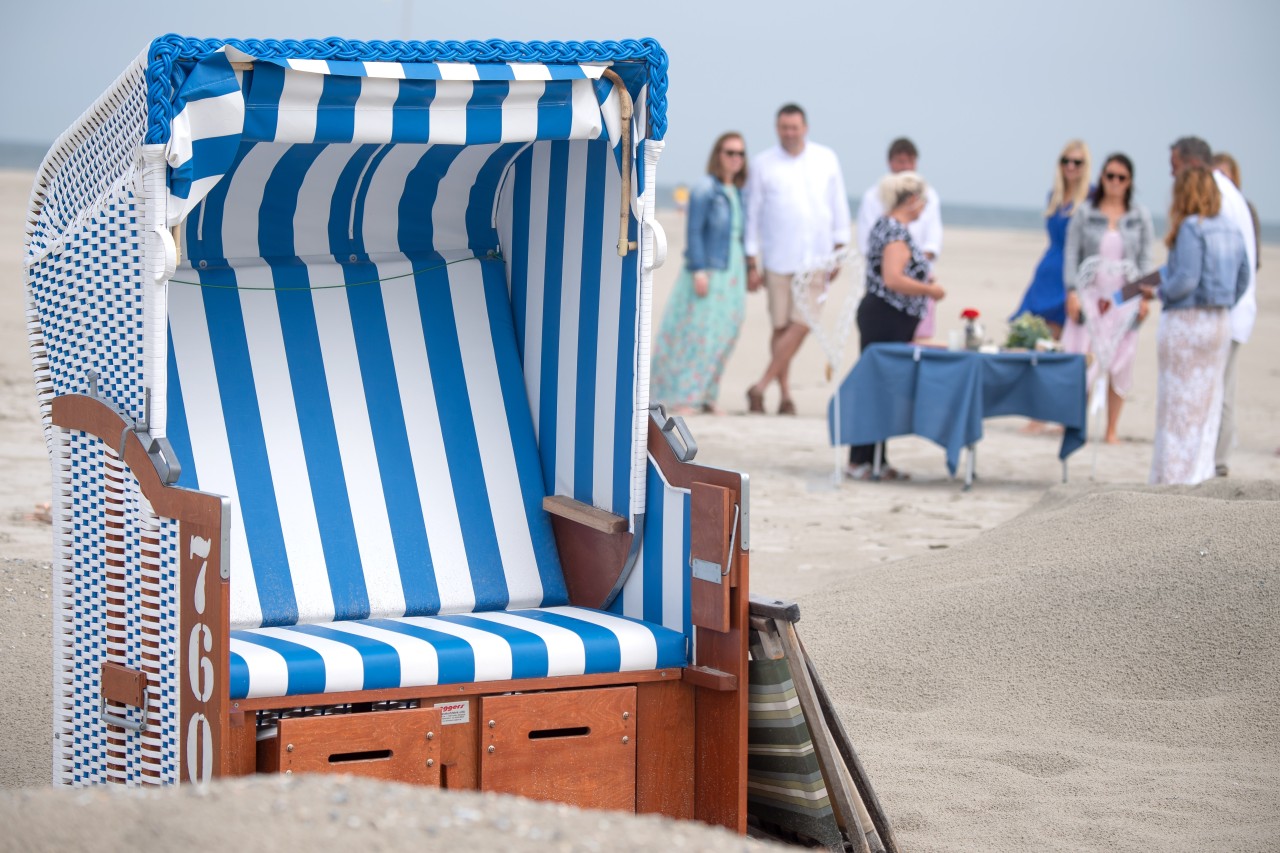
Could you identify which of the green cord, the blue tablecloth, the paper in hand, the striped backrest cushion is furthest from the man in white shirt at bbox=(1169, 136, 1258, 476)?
the striped backrest cushion

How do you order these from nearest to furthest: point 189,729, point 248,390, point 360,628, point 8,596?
point 189,729 < point 360,628 < point 248,390 < point 8,596

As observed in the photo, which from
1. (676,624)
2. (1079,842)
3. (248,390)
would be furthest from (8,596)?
(1079,842)

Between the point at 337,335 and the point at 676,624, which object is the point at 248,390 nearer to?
the point at 337,335

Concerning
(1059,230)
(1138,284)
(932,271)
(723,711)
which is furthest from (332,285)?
(1059,230)

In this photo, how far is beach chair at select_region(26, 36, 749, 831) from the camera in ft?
10.3

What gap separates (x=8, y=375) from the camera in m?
11.1

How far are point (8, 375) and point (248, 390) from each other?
7.99 metres

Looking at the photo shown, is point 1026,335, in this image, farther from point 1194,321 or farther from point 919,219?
point 919,219

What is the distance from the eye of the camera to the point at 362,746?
3.18m

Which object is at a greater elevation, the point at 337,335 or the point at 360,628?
the point at 337,335

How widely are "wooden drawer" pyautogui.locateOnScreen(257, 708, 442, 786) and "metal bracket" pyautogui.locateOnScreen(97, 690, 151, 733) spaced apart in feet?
0.87

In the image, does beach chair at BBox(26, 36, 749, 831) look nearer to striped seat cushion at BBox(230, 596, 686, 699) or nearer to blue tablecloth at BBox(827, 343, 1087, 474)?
striped seat cushion at BBox(230, 596, 686, 699)

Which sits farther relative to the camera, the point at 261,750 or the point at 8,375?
the point at 8,375

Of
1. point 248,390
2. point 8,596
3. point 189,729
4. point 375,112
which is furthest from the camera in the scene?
point 8,596
